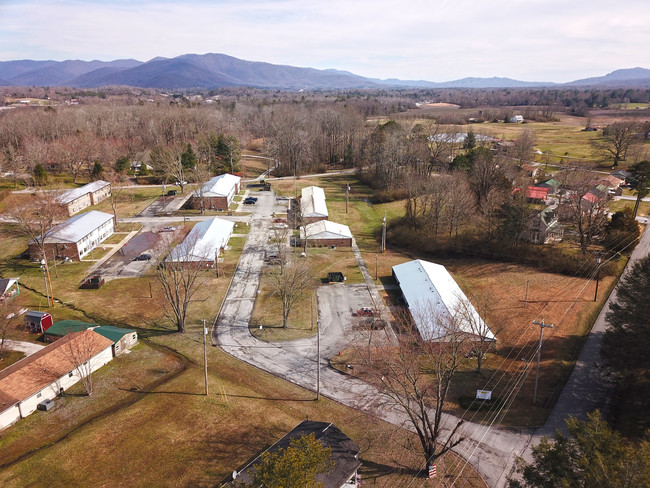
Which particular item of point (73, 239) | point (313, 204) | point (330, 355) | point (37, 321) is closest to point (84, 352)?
point (37, 321)

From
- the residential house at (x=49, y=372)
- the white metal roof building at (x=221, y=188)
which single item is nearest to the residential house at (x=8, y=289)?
the residential house at (x=49, y=372)

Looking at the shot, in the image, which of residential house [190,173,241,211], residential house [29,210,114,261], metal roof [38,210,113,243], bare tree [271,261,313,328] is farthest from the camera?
residential house [190,173,241,211]

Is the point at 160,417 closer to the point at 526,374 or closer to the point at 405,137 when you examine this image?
the point at 526,374

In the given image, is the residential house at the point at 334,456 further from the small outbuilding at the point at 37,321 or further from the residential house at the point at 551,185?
the residential house at the point at 551,185

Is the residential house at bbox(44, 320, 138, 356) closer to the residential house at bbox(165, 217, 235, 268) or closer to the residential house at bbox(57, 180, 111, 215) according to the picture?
the residential house at bbox(165, 217, 235, 268)

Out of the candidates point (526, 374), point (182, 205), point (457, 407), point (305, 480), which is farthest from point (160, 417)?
point (182, 205)

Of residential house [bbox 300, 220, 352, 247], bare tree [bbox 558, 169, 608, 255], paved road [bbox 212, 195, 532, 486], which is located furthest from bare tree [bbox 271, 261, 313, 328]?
bare tree [bbox 558, 169, 608, 255]
